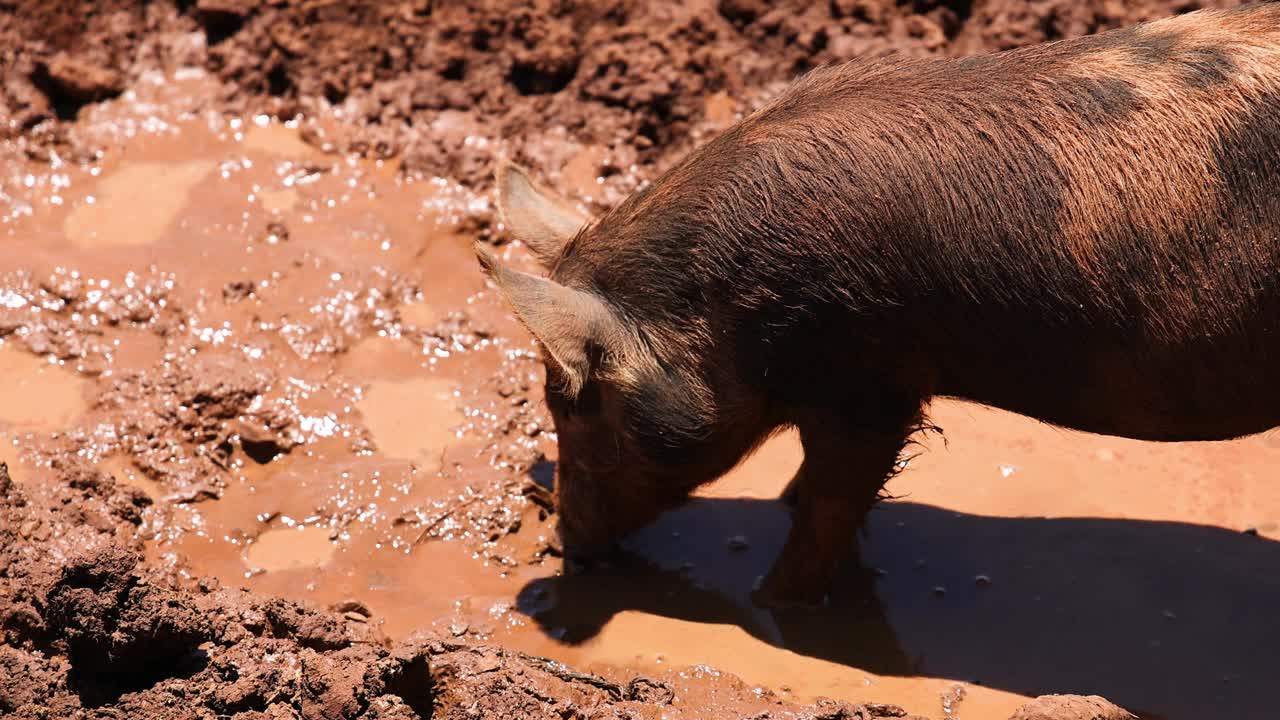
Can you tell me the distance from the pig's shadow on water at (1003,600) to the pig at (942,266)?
54 cm

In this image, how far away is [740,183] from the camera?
504 cm

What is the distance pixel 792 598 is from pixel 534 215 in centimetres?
197

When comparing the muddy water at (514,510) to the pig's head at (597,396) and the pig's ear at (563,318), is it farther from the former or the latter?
the pig's ear at (563,318)

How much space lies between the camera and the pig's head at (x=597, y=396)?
16.9 ft

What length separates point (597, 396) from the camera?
17.9 feet

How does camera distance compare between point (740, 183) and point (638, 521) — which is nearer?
point (740, 183)

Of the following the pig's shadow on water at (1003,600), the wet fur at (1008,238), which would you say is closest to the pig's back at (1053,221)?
the wet fur at (1008,238)

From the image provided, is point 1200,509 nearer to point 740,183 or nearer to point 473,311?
point 740,183

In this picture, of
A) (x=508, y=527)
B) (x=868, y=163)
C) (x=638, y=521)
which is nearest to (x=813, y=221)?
(x=868, y=163)

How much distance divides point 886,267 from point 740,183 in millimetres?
626

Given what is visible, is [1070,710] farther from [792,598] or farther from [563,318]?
[563,318]

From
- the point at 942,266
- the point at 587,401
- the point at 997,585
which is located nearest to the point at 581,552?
the point at 587,401

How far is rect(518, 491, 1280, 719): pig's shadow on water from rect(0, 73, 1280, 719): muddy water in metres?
0.01

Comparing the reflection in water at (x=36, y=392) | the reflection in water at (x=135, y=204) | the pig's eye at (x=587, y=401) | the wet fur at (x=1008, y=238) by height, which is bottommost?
the reflection in water at (x=36, y=392)
